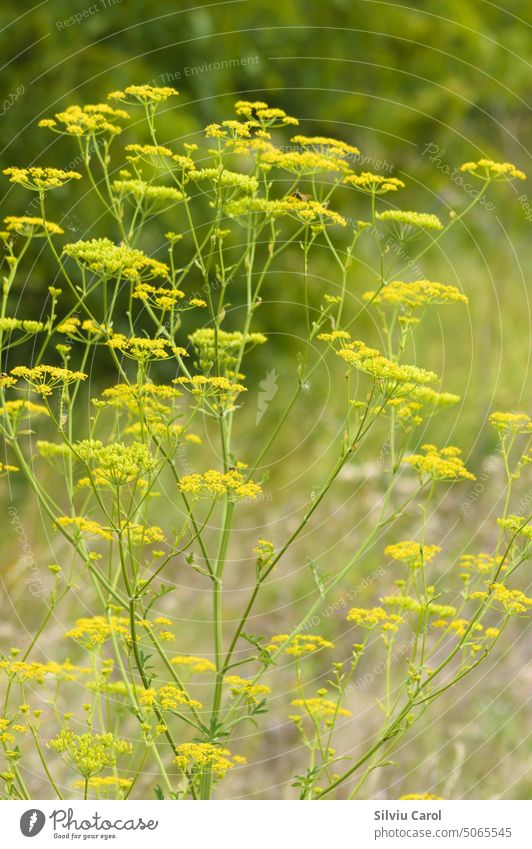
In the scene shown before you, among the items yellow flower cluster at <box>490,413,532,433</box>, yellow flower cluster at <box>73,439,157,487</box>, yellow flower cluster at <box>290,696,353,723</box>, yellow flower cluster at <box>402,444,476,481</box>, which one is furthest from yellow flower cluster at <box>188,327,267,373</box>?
yellow flower cluster at <box>290,696,353,723</box>

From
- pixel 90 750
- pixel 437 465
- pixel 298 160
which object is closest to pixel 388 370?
pixel 437 465

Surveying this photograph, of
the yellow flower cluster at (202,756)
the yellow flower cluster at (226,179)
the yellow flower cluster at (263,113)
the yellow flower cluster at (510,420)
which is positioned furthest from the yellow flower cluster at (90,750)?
the yellow flower cluster at (263,113)

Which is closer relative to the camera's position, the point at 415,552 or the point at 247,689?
the point at 247,689

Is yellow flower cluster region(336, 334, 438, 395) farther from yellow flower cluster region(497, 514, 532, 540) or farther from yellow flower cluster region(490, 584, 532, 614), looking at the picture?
yellow flower cluster region(490, 584, 532, 614)

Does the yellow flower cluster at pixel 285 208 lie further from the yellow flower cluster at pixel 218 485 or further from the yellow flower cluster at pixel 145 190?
the yellow flower cluster at pixel 218 485

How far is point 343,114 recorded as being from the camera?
6.57 metres

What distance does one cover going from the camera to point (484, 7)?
7.73 meters

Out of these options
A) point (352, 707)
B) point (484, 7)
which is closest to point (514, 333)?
point (484, 7)

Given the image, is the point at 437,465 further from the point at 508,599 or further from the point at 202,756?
the point at 202,756

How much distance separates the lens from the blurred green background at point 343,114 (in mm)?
4797

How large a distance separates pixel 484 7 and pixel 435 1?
1215 mm
